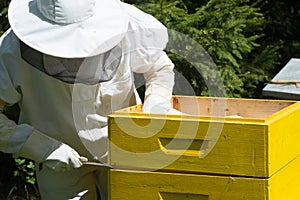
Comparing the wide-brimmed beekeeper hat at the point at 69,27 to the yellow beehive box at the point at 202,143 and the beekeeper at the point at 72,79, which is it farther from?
the yellow beehive box at the point at 202,143

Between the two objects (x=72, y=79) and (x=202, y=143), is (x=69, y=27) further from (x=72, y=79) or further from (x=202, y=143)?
(x=202, y=143)

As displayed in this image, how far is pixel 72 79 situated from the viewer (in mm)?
2355

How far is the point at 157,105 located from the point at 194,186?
46 cm

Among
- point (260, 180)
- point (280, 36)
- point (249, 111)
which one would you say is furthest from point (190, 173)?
point (280, 36)

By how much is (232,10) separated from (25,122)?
2.12m

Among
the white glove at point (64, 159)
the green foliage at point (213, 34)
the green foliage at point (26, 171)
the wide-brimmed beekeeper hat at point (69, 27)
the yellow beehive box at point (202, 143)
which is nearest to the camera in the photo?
the yellow beehive box at point (202, 143)

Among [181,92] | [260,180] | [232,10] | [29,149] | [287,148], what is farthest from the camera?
[232,10]

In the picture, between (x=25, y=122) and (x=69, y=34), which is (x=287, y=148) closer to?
(x=69, y=34)

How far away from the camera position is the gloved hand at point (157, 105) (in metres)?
2.48

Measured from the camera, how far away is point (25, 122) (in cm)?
270

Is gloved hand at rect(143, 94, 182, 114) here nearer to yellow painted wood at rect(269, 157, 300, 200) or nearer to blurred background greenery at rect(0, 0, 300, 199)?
yellow painted wood at rect(269, 157, 300, 200)

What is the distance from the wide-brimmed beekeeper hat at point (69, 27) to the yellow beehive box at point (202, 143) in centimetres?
25

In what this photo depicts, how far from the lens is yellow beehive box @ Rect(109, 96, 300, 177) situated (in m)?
2.05

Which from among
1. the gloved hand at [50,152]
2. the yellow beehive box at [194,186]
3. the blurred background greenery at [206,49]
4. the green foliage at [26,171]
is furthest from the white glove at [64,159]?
the green foliage at [26,171]
